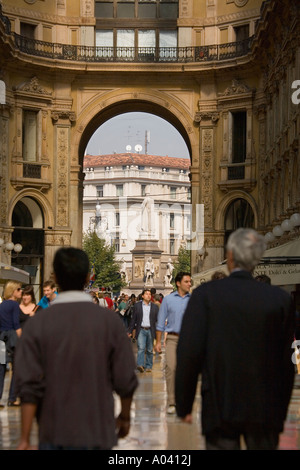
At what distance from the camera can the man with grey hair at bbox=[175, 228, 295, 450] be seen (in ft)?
21.4

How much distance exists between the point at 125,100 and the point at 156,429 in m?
36.1

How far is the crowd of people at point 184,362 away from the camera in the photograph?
6.14m

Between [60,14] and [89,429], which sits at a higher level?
[60,14]

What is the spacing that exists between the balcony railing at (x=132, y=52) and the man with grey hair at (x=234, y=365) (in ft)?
133

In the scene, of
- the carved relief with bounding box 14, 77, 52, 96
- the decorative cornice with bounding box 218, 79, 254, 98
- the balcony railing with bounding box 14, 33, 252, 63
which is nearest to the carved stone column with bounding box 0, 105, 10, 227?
the carved relief with bounding box 14, 77, 52, 96

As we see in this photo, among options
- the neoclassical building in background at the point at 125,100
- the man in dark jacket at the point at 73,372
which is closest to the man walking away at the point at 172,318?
the man in dark jacket at the point at 73,372

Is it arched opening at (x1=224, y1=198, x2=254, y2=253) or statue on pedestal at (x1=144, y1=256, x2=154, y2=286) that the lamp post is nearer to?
statue on pedestal at (x1=144, y1=256, x2=154, y2=286)

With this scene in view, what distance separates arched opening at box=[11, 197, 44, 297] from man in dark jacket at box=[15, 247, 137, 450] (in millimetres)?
40852

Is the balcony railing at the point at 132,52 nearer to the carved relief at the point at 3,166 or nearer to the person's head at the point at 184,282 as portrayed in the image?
the carved relief at the point at 3,166

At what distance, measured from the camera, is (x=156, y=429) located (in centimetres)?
1391

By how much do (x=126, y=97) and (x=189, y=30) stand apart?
3.94 metres

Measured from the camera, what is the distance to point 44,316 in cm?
630
